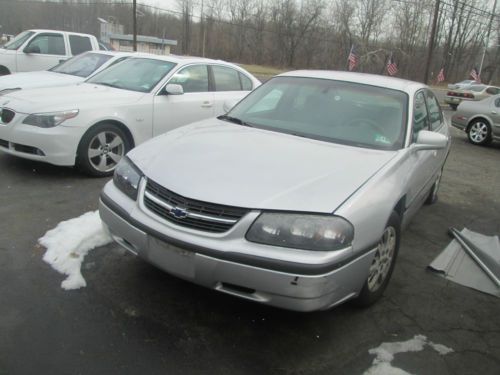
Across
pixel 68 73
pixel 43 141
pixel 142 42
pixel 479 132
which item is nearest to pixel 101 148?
pixel 43 141

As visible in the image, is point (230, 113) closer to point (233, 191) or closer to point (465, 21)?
point (233, 191)

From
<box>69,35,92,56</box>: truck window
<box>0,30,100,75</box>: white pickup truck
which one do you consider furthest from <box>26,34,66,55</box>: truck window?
<box>69,35,92,56</box>: truck window

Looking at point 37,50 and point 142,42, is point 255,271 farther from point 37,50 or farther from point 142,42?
point 142,42

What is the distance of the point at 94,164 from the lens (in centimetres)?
559

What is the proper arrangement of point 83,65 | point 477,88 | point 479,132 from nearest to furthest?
point 83,65 → point 479,132 → point 477,88

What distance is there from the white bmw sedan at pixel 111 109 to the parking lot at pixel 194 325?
1446 mm

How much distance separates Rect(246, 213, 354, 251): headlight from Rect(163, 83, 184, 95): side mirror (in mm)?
3960

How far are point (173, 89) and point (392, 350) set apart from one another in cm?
437

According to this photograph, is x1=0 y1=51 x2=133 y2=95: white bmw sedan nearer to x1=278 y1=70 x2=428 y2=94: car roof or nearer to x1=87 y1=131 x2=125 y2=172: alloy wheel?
x1=87 y1=131 x2=125 y2=172: alloy wheel

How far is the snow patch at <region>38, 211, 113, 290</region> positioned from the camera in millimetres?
3307

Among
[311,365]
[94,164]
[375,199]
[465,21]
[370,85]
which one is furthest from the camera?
[465,21]

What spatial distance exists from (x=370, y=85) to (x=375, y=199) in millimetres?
1661

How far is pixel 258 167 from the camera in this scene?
2.92 metres

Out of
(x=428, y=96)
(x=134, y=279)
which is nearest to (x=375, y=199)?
(x=134, y=279)
